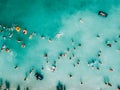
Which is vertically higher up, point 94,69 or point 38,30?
point 38,30

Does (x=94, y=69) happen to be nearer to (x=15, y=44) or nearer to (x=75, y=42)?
(x=75, y=42)

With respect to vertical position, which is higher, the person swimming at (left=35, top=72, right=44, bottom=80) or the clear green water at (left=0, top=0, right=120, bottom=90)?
the clear green water at (left=0, top=0, right=120, bottom=90)

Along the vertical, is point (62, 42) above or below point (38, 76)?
above

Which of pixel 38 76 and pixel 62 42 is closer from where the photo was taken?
pixel 38 76

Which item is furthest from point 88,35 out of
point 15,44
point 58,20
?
point 15,44

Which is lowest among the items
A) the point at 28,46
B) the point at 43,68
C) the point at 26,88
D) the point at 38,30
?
the point at 26,88

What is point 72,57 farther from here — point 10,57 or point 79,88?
point 10,57

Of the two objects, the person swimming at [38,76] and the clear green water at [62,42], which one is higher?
the clear green water at [62,42]
